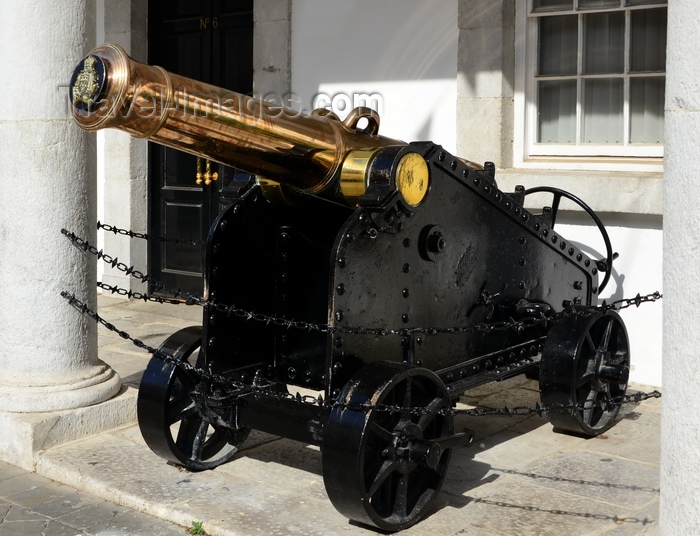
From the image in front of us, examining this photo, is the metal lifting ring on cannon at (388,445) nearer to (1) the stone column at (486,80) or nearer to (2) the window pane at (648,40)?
(1) the stone column at (486,80)

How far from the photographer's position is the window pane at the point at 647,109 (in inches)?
250

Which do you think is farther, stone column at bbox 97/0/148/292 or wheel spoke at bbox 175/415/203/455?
stone column at bbox 97/0/148/292

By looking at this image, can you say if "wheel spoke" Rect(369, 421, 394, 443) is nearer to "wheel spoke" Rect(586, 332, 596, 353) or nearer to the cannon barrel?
the cannon barrel

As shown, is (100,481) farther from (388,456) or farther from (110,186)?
(110,186)

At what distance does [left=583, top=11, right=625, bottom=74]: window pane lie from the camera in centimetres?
646

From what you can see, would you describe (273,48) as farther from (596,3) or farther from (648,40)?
(648,40)

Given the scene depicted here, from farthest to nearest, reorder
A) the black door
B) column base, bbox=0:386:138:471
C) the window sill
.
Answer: the black door, the window sill, column base, bbox=0:386:138:471

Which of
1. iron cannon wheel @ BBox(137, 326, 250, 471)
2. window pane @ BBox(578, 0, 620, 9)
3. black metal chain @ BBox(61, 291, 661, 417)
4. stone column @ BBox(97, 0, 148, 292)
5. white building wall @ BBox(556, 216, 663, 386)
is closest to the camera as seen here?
black metal chain @ BBox(61, 291, 661, 417)

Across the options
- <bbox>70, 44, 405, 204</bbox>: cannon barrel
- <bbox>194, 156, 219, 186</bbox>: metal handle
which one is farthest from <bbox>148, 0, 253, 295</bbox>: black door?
<bbox>70, 44, 405, 204</bbox>: cannon barrel

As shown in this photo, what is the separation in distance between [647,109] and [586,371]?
2.18 m

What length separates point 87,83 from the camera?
3578 mm

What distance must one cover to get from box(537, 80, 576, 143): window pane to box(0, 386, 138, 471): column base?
130 inches

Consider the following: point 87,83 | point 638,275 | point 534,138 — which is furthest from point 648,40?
point 87,83

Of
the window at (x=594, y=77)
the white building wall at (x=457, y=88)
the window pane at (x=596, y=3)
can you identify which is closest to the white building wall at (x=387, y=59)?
the white building wall at (x=457, y=88)
